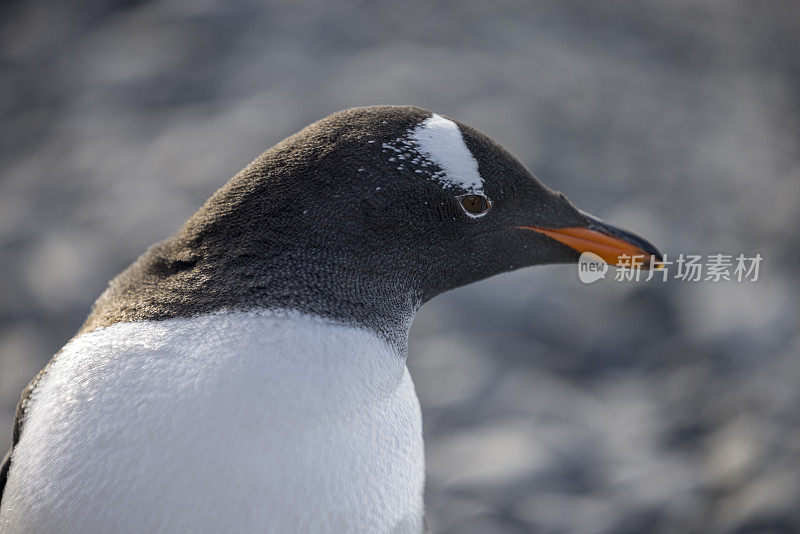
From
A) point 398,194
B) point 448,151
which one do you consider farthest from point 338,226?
point 448,151

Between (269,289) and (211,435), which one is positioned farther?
(269,289)

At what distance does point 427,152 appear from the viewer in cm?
117

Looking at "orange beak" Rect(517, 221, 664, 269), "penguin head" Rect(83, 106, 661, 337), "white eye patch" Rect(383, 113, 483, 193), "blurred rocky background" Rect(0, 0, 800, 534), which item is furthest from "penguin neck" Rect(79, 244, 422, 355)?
"blurred rocky background" Rect(0, 0, 800, 534)

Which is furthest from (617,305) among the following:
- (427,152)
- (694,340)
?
(427,152)

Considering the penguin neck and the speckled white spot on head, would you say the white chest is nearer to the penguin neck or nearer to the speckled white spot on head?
the penguin neck

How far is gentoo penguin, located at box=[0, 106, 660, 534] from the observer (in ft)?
A: 3.19

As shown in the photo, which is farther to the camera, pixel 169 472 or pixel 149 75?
pixel 149 75

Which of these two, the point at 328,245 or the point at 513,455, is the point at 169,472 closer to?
the point at 328,245

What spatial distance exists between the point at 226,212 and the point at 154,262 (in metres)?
0.19

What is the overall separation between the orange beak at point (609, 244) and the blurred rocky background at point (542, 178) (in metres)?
1.17

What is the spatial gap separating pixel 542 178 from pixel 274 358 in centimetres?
240

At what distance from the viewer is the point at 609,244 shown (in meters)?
1.46

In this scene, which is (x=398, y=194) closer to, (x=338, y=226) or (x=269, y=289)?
(x=338, y=226)

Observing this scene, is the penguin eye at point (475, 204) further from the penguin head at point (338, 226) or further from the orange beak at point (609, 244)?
the orange beak at point (609, 244)
